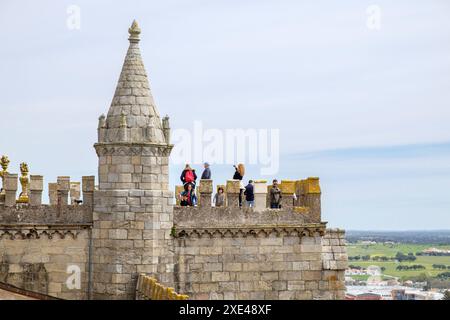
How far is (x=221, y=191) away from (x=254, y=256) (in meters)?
2.46

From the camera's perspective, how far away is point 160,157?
104ft

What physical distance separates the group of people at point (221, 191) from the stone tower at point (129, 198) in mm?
1288

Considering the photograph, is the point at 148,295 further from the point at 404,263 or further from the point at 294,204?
the point at 404,263

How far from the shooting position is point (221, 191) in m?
33.6

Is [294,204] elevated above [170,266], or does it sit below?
above

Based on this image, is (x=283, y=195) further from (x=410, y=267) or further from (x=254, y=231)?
(x=410, y=267)

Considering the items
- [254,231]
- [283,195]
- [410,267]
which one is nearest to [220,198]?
[254,231]

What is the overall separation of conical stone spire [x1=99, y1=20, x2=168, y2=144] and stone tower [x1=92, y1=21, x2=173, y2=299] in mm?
32

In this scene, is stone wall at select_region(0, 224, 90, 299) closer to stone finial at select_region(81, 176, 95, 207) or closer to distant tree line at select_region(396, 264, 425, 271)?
stone finial at select_region(81, 176, 95, 207)

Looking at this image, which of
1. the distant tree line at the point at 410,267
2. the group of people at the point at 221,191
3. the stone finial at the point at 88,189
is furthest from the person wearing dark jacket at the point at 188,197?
the distant tree line at the point at 410,267

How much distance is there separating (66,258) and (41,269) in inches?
33.8

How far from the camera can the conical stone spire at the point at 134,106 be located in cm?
3147
